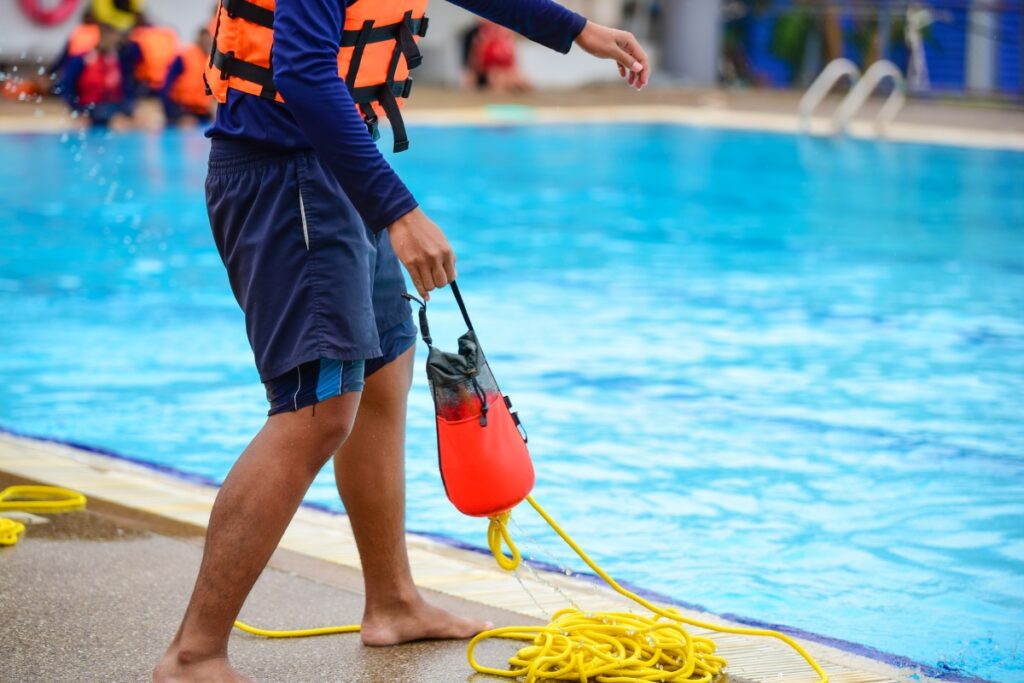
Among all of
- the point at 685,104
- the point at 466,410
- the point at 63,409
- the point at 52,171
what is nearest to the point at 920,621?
the point at 466,410

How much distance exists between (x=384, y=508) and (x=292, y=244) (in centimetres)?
73

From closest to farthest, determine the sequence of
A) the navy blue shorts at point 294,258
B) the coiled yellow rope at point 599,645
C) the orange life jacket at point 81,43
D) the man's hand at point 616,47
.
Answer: the navy blue shorts at point 294,258
the coiled yellow rope at point 599,645
the man's hand at point 616,47
the orange life jacket at point 81,43

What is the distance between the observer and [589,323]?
8.46 meters

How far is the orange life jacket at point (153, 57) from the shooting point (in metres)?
20.9

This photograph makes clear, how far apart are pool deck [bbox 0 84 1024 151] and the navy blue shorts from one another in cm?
1725

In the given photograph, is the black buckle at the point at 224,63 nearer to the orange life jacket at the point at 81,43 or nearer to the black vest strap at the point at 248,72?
the black vest strap at the point at 248,72

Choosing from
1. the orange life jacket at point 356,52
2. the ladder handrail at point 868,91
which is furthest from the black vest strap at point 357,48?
the ladder handrail at point 868,91

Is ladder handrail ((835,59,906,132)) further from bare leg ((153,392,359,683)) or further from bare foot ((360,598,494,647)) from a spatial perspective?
bare leg ((153,392,359,683))

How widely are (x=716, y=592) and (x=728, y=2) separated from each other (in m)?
29.2

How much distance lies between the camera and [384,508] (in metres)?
3.30

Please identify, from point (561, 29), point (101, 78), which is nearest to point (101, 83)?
point (101, 78)

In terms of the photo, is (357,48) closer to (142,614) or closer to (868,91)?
(142,614)

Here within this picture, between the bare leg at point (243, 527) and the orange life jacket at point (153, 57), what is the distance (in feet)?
61.5

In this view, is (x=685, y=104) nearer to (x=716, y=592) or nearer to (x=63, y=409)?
(x=63, y=409)
